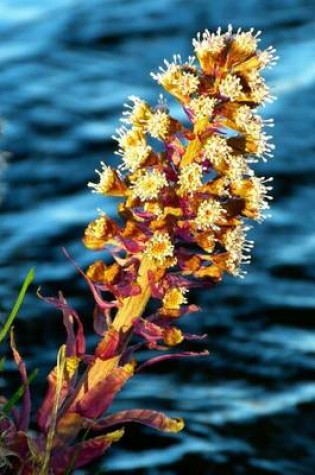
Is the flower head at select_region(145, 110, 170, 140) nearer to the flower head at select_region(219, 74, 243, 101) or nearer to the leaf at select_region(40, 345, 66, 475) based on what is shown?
the flower head at select_region(219, 74, 243, 101)

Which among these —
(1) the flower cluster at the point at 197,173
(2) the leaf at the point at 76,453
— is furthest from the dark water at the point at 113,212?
(1) the flower cluster at the point at 197,173

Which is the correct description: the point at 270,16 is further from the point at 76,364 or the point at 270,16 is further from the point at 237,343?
the point at 76,364

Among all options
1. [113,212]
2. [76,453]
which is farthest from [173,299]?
Answer: [113,212]

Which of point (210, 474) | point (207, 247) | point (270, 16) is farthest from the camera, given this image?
point (270, 16)

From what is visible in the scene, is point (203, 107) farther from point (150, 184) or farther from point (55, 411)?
point (55, 411)

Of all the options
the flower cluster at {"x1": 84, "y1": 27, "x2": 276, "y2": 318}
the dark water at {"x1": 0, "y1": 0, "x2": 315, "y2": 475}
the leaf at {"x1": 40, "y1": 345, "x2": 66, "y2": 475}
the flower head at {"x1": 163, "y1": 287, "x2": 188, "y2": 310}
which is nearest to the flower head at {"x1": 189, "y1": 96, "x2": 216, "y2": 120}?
the flower cluster at {"x1": 84, "y1": 27, "x2": 276, "y2": 318}

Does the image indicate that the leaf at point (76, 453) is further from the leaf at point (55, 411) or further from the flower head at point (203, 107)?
the flower head at point (203, 107)

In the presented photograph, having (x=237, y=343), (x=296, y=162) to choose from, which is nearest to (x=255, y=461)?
(x=237, y=343)
